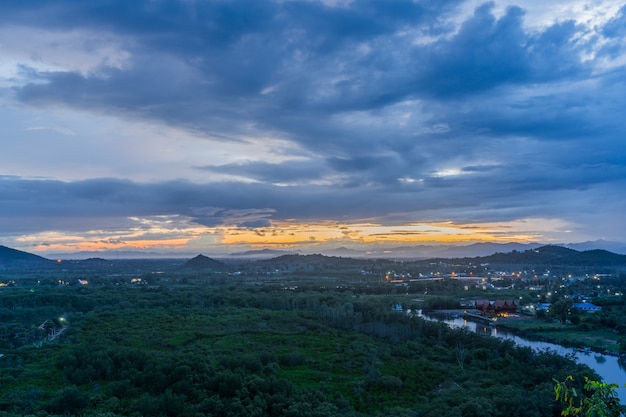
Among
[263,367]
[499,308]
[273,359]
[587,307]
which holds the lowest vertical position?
[499,308]

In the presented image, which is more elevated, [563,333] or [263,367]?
[263,367]

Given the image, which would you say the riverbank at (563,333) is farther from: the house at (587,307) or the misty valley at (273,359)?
the house at (587,307)

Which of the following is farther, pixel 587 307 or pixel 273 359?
pixel 587 307

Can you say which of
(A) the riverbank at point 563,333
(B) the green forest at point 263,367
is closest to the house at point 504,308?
(A) the riverbank at point 563,333

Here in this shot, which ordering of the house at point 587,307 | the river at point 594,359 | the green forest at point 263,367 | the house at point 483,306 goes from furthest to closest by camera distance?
the house at point 483,306 < the house at point 587,307 < the river at point 594,359 < the green forest at point 263,367

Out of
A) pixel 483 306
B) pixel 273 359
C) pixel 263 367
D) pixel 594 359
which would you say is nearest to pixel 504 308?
pixel 483 306

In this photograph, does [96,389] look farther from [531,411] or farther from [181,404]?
[531,411]

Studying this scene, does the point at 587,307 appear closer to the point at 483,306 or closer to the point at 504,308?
the point at 504,308

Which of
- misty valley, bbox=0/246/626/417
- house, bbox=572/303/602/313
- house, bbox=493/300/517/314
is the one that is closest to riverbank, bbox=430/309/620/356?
misty valley, bbox=0/246/626/417

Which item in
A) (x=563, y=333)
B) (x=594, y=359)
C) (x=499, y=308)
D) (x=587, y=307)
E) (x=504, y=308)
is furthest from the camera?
(x=587, y=307)
